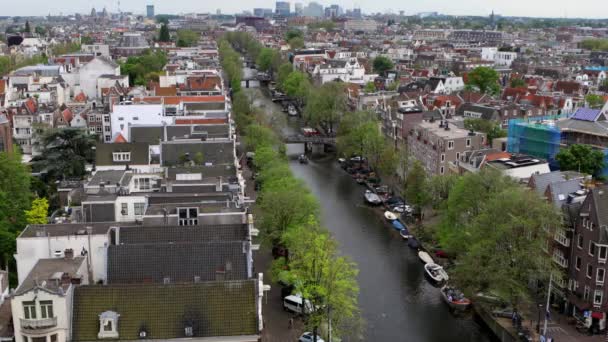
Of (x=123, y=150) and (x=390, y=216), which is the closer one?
(x=123, y=150)

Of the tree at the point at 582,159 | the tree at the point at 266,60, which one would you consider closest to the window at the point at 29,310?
the tree at the point at 582,159

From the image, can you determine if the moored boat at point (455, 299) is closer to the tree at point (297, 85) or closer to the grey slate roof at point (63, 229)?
the grey slate roof at point (63, 229)

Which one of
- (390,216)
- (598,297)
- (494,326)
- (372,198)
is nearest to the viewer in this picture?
(598,297)

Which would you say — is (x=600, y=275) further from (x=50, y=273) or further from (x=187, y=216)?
(x=50, y=273)

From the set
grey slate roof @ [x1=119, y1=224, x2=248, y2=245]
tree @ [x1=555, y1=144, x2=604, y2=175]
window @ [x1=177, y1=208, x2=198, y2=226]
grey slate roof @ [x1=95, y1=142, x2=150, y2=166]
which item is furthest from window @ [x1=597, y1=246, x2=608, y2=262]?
grey slate roof @ [x1=95, y1=142, x2=150, y2=166]

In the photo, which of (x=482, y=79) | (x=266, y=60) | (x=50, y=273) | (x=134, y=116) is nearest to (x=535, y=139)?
(x=134, y=116)

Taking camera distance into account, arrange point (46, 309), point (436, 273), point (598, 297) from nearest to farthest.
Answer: point (46, 309) < point (598, 297) < point (436, 273)

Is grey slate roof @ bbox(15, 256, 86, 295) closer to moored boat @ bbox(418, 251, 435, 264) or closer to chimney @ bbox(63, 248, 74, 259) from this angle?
chimney @ bbox(63, 248, 74, 259)
